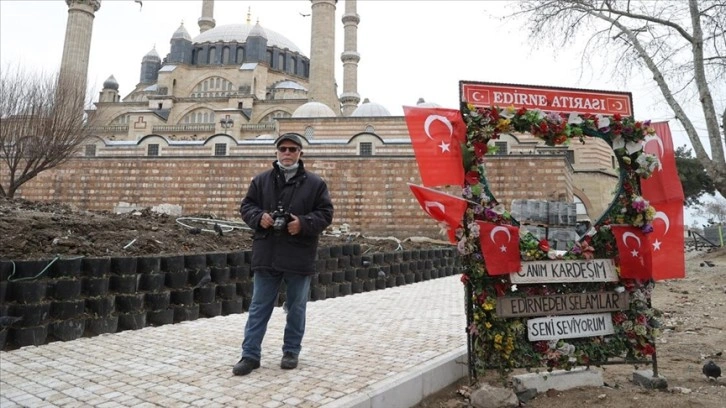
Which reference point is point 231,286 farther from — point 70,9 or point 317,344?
point 70,9

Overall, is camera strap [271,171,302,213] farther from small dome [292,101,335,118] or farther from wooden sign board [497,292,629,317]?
small dome [292,101,335,118]

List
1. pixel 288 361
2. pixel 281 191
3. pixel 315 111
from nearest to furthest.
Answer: pixel 288 361 < pixel 281 191 < pixel 315 111

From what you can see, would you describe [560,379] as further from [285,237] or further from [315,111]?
[315,111]

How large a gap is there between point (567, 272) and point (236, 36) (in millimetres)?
52639

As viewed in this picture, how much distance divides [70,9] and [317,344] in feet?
116

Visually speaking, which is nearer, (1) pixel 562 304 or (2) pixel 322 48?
(1) pixel 562 304

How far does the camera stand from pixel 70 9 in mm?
30234

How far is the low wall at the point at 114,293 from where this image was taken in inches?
160

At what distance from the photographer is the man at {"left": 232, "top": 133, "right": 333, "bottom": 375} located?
3.41 metres

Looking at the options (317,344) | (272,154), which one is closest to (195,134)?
(272,154)

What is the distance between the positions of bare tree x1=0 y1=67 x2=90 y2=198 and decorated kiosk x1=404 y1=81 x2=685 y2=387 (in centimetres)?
1627

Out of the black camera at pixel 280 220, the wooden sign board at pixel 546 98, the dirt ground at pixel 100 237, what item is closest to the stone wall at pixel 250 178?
the dirt ground at pixel 100 237

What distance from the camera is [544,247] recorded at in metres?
3.63

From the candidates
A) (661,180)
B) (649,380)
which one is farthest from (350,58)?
(649,380)
